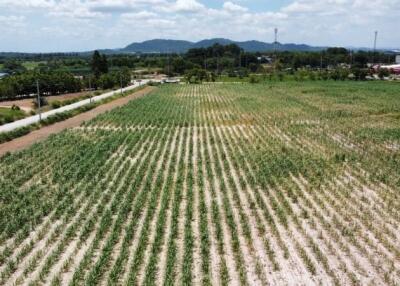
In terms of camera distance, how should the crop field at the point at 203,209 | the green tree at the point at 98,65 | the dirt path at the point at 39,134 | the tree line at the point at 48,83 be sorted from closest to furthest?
the crop field at the point at 203,209 < the dirt path at the point at 39,134 < the tree line at the point at 48,83 < the green tree at the point at 98,65

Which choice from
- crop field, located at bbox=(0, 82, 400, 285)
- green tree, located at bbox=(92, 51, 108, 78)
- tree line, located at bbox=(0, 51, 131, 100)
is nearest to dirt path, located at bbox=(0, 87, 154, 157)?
crop field, located at bbox=(0, 82, 400, 285)

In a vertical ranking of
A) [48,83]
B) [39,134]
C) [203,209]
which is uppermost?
[48,83]

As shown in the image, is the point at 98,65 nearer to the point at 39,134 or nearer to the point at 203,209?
the point at 39,134

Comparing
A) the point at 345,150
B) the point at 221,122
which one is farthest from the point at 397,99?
the point at 345,150

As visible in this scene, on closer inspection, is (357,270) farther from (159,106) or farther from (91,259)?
(159,106)

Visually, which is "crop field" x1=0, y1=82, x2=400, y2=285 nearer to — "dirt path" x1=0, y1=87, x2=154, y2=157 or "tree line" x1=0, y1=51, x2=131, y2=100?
"dirt path" x1=0, y1=87, x2=154, y2=157

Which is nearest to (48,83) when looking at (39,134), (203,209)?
(39,134)

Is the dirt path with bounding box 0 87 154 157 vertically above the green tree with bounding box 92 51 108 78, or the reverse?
the green tree with bounding box 92 51 108 78

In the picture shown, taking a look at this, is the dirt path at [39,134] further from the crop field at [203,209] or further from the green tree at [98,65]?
the green tree at [98,65]

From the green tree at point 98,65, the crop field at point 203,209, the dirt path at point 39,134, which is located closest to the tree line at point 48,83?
the green tree at point 98,65
